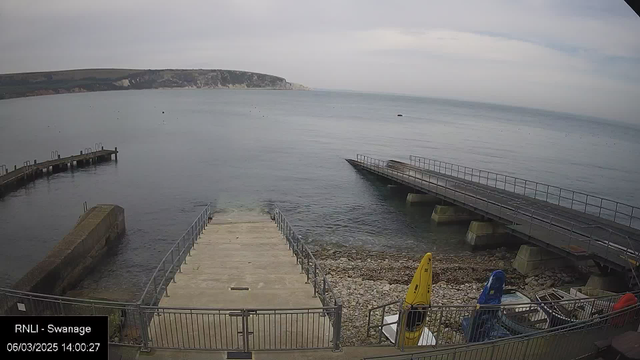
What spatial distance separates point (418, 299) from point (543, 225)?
54.2 feet

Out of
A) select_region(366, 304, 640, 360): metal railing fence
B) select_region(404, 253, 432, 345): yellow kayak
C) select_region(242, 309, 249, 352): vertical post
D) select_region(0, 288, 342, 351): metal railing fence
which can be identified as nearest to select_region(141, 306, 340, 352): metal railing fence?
select_region(0, 288, 342, 351): metal railing fence

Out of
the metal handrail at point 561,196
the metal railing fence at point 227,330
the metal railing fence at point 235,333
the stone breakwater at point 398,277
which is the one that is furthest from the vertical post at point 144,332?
the metal handrail at point 561,196

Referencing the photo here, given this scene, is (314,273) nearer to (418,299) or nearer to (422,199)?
(418,299)

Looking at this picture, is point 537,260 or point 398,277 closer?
point 398,277

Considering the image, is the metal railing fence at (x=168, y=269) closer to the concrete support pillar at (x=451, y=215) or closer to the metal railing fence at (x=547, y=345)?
the metal railing fence at (x=547, y=345)

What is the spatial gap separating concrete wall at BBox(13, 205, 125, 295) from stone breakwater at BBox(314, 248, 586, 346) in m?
12.6

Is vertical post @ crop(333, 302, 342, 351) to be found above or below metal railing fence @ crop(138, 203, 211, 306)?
above

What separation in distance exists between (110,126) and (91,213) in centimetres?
7543

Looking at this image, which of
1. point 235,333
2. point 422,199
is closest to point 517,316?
point 235,333

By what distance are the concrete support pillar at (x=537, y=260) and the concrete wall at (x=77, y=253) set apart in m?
23.0

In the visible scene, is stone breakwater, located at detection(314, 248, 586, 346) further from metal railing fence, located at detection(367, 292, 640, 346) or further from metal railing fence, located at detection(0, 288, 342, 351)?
metal railing fence, located at detection(0, 288, 342, 351)

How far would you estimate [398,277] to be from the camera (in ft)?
63.7

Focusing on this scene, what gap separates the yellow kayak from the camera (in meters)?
9.15

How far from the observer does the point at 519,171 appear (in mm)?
55469
